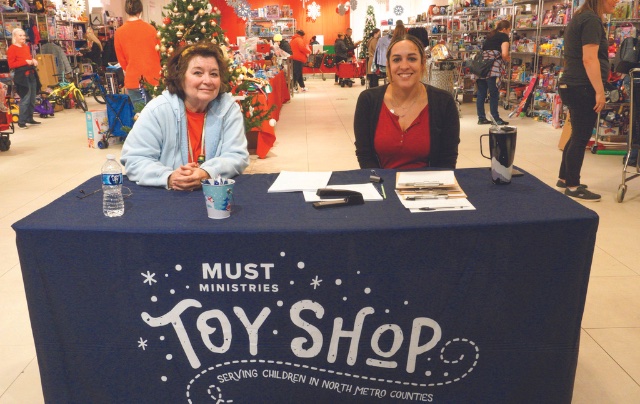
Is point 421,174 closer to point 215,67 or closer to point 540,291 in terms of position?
point 540,291

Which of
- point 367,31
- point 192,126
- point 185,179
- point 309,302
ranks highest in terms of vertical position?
point 367,31

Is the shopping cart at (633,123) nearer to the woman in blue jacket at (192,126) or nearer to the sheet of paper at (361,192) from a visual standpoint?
the sheet of paper at (361,192)

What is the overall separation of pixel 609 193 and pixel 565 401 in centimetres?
330

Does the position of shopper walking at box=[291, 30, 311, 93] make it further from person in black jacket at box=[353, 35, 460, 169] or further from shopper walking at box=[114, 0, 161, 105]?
person in black jacket at box=[353, 35, 460, 169]

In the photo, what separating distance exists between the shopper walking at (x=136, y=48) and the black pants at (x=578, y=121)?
416 cm

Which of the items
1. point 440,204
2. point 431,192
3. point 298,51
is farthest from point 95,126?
point 298,51

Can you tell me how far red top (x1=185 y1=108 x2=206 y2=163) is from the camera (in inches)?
96.5

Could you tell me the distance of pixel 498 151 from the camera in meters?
2.02

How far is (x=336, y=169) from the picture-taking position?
553 centimetres

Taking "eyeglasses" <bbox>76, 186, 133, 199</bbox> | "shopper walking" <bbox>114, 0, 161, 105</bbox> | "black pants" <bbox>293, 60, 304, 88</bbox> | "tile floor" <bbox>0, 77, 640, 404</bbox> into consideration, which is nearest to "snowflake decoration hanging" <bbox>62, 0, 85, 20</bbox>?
"tile floor" <bbox>0, 77, 640, 404</bbox>

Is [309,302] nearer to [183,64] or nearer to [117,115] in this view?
[183,64]

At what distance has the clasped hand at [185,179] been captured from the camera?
2.06 meters

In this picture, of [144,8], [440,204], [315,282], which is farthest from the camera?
[144,8]

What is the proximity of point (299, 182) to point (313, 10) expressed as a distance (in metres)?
19.9
